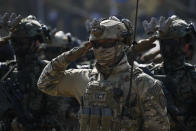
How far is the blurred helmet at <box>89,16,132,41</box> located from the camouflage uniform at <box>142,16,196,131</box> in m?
2.20

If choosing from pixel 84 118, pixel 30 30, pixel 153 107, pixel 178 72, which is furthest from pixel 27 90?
pixel 153 107

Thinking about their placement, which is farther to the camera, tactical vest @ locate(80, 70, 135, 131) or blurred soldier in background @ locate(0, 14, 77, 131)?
blurred soldier in background @ locate(0, 14, 77, 131)

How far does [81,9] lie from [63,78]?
4536 cm

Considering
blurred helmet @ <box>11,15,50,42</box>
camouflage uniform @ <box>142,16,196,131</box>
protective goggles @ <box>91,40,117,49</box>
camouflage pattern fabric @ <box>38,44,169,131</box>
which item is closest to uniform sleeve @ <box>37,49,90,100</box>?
camouflage pattern fabric @ <box>38,44,169,131</box>

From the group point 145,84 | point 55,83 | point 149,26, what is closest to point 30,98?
point 149,26

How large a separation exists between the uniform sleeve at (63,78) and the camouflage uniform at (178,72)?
2.14 meters

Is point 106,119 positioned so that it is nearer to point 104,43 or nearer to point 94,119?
point 94,119

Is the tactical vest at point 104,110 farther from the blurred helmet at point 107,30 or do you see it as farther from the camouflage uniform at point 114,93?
the blurred helmet at point 107,30

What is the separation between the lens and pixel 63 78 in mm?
7438

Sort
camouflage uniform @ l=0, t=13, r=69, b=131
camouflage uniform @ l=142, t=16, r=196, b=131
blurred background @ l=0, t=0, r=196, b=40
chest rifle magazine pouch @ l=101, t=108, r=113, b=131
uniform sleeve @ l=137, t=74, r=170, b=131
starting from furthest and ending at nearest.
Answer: blurred background @ l=0, t=0, r=196, b=40
camouflage uniform @ l=0, t=13, r=69, b=131
camouflage uniform @ l=142, t=16, r=196, b=131
chest rifle magazine pouch @ l=101, t=108, r=113, b=131
uniform sleeve @ l=137, t=74, r=170, b=131

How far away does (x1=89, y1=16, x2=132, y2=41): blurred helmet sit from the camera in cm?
714

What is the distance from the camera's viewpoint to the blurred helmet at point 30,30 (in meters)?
10.3

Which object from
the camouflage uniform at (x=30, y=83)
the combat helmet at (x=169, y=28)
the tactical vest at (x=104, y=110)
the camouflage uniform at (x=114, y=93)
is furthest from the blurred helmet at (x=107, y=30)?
the camouflage uniform at (x=30, y=83)

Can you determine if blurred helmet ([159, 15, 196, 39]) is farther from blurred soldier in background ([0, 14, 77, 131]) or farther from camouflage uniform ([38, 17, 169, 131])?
camouflage uniform ([38, 17, 169, 131])
